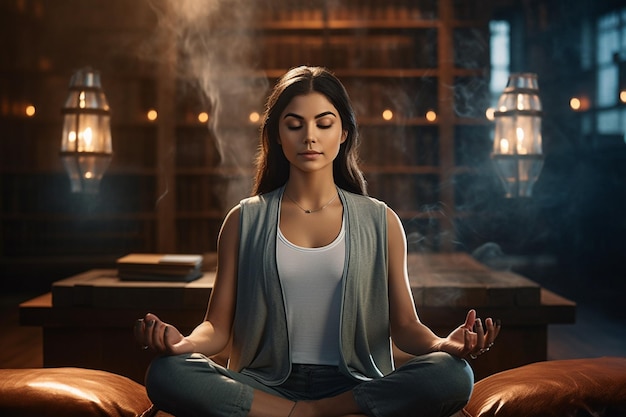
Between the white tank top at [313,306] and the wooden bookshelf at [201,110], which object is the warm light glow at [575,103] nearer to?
the wooden bookshelf at [201,110]

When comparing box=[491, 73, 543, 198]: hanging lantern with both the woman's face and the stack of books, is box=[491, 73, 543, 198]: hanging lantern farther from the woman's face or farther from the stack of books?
the woman's face

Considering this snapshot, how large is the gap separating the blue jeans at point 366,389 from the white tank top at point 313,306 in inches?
7.9

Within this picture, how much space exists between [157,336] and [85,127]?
2.39 m

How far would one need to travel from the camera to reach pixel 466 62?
541cm

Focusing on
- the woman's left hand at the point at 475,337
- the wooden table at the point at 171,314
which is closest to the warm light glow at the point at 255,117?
→ the wooden table at the point at 171,314

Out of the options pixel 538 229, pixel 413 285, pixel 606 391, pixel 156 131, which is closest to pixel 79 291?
pixel 413 285

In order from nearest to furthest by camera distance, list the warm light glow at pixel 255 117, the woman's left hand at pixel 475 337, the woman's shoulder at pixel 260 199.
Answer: the woman's left hand at pixel 475 337 → the woman's shoulder at pixel 260 199 → the warm light glow at pixel 255 117

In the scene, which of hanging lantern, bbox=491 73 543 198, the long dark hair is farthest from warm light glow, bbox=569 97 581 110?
the long dark hair

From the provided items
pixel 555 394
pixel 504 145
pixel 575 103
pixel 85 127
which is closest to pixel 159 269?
pixel 85 127

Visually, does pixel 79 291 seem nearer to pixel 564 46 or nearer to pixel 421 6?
pixel 421 6

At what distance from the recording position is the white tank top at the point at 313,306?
192cm

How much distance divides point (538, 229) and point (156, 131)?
9.09 ft

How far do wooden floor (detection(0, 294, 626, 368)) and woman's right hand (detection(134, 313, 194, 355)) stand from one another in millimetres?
2062

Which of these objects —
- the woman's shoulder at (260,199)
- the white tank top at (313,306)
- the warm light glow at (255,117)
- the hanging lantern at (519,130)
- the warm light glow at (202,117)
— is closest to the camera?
the white tank top at (313,306)
